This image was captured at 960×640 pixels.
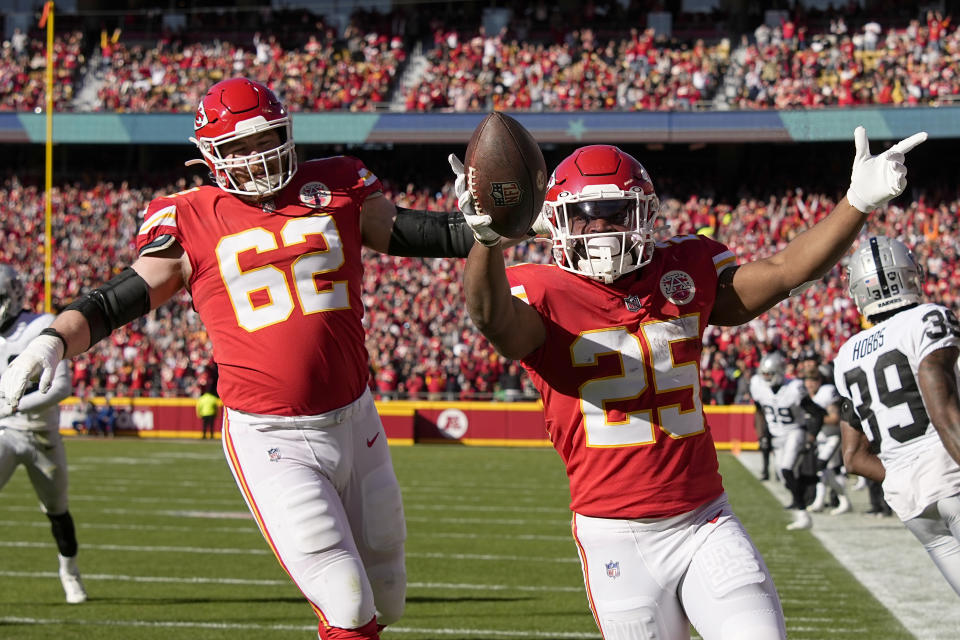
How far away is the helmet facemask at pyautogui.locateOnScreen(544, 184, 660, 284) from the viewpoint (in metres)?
3.33

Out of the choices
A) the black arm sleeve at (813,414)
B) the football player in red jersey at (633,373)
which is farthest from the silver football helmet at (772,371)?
the football player in red jersey at (633,373)

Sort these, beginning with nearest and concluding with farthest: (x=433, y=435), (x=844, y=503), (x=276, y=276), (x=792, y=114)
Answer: (x=276, y=276), (x=844, y=503), (x=433, y=435), (x=792, y=114)

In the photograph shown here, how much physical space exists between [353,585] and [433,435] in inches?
716

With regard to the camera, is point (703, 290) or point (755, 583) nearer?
point (755, 583)

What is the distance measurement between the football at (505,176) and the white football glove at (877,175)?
31.2 inches

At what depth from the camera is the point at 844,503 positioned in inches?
485

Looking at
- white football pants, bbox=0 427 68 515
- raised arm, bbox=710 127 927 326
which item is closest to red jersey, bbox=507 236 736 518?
raised arm, bbox=710 127 927 326

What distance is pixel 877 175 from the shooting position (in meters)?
3.03

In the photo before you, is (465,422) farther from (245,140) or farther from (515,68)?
(245,140)

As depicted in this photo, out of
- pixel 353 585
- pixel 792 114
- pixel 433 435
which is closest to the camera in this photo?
pixel 353 585

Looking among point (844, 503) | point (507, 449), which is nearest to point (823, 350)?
point (507, 449)

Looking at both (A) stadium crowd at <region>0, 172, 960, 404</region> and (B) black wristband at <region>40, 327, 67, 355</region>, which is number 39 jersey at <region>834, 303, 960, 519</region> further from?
(A) stadium crowd at <region>0, 172, 960, 404</region>

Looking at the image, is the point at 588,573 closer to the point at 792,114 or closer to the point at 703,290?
the point at 703,290

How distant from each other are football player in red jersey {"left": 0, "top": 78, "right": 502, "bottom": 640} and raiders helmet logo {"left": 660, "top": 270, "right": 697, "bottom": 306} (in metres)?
0.76
